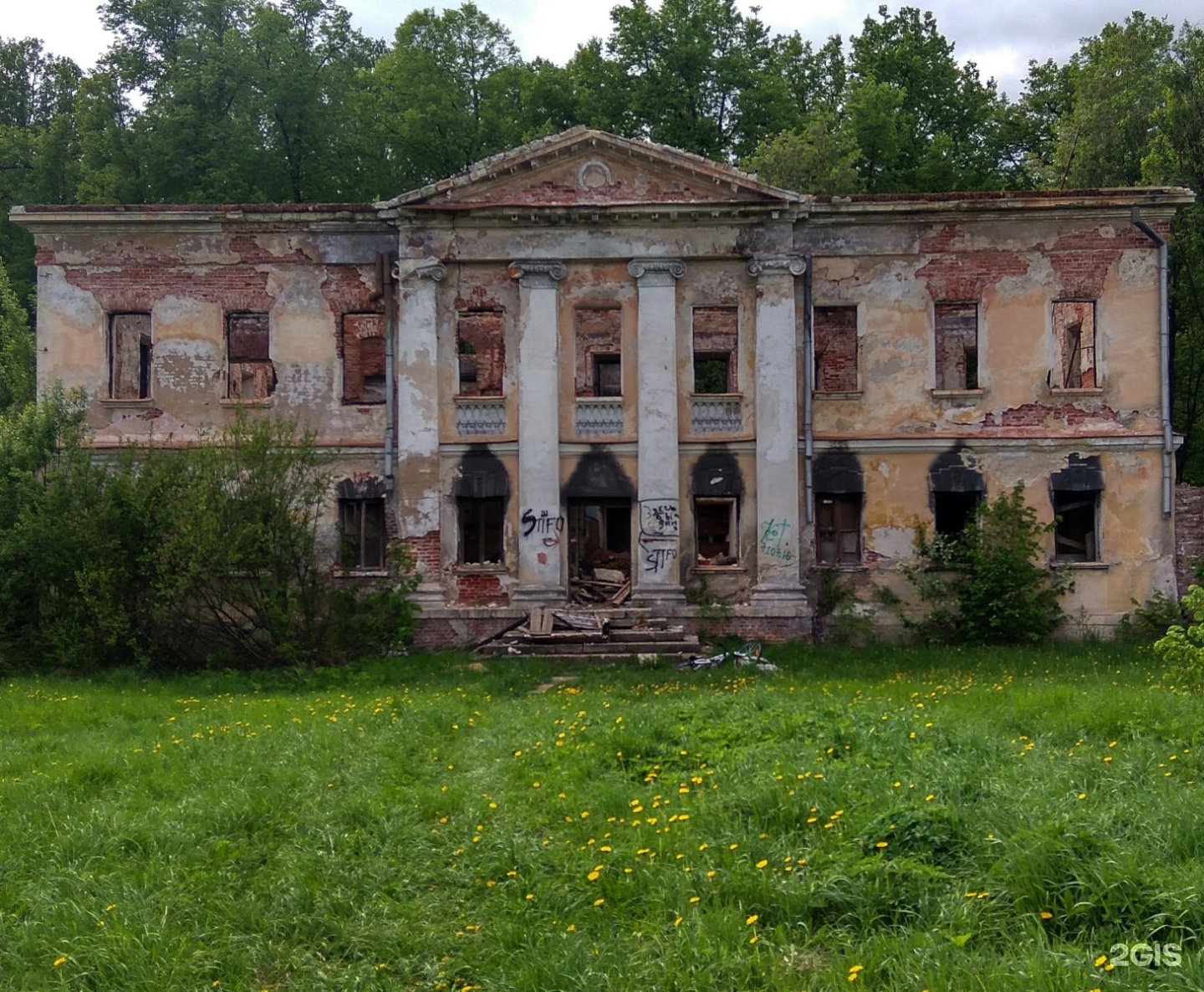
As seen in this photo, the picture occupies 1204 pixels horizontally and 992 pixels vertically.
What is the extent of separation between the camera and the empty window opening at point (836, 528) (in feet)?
62.1

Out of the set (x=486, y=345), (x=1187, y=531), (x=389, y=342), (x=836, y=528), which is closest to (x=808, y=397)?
(x=836, y=528)

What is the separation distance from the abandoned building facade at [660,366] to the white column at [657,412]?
0.05 metres

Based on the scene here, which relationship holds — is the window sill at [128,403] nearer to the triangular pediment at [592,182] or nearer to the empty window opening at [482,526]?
the triangular pediment at [592,182]

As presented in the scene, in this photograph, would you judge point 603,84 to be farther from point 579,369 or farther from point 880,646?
point 880,646

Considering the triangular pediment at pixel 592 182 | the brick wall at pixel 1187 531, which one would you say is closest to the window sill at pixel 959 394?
the brick wall at pixel 1187 531

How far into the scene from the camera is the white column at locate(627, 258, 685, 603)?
60.2ft

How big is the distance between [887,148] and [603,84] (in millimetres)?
9236

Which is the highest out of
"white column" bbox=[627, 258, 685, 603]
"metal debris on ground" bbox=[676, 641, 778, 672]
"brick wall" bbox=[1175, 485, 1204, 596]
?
"white column" bbox=[627, 258, 685, 603]

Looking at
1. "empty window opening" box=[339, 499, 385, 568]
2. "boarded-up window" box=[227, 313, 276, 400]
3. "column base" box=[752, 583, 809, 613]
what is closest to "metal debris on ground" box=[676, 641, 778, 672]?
"column base" box=[752, 583, 809, 613]

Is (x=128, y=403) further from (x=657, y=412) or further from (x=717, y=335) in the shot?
(x=717, y=335)

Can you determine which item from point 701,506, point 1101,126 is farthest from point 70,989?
point 1101,126

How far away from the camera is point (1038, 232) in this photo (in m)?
18.7

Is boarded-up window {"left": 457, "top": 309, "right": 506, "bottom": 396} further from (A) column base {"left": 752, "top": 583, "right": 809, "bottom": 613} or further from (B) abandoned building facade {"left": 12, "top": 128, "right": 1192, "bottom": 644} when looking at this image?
(A) column base {"left": 752, "top": 583, "right": 809, "bottom": 613}

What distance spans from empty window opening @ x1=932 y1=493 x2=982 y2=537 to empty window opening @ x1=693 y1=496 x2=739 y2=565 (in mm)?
3666
